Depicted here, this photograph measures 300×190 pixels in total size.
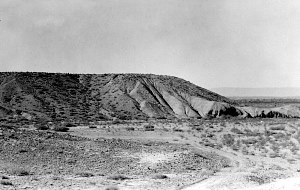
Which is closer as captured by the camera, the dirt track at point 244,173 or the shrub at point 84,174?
the dirt track at point 244,173

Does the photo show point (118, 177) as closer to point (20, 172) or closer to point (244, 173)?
Answer: point (20, 172)

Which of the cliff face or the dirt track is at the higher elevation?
the cliff face

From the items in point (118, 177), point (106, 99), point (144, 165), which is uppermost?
point (106, 99)

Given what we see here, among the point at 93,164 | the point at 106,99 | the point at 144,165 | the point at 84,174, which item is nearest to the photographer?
the point at 84,174

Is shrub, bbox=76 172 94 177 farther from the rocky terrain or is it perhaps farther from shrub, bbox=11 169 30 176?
shrub, bbox=11 169 30 176

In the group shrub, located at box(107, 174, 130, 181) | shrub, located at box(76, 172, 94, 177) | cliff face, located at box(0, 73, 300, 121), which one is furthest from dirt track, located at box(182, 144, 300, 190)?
cliff face, located at box(0, 73, 300, 121)

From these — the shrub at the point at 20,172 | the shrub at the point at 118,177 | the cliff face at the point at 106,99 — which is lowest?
the shrub at the point at 118,177

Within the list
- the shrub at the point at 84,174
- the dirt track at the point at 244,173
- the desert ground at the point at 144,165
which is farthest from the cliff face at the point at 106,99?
the shrub at the point at 84,174

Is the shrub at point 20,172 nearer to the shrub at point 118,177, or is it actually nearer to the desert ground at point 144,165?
the desert ground at point 144,165

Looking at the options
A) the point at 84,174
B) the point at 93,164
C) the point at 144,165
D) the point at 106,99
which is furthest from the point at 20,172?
the point at 106,99
